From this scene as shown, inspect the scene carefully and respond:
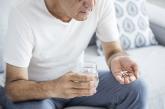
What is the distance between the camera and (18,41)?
130 centimetres

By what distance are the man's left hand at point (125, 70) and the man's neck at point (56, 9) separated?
28 centimetres

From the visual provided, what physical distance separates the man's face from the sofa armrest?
37.1 inches

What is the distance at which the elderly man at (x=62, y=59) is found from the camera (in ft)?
4.17

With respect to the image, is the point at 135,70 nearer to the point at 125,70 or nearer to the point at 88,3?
the point at 125,70

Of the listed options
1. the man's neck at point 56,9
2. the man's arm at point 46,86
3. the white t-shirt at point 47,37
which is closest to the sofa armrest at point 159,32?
the white t-shirt at point 47,37

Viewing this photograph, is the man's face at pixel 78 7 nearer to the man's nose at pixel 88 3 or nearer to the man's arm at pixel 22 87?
the man's nose at pixel 88 3

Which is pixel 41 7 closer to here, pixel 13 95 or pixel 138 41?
pixel 13 95

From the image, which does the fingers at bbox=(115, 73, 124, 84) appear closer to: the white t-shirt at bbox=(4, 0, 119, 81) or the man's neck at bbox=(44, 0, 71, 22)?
the white t-shirt at bbox=(4, 0, 119, 81)

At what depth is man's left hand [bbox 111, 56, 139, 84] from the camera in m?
1.40

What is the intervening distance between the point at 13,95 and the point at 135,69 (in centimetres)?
47

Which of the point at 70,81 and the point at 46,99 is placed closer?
the point at 70,81

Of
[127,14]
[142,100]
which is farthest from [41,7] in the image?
[127,14]

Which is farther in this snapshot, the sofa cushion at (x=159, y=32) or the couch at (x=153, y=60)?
the sofa cushion at (x=159, y=32)

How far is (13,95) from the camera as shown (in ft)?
4.22
